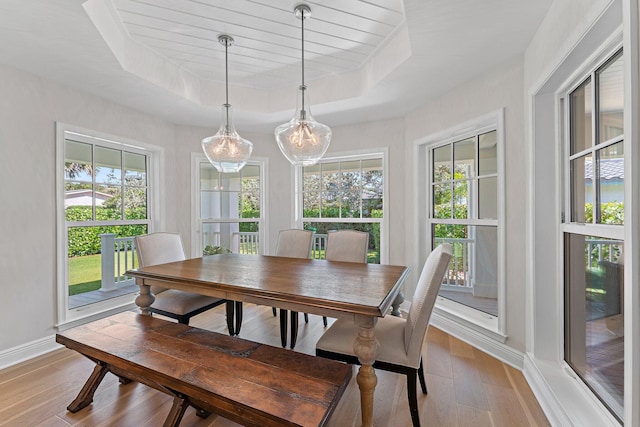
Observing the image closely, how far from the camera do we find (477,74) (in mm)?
2504

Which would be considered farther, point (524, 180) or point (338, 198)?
point (338, 198)

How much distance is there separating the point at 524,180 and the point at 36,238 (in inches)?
160

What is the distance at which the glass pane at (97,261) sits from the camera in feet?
10.1

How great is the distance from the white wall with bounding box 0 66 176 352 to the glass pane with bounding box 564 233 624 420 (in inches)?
161

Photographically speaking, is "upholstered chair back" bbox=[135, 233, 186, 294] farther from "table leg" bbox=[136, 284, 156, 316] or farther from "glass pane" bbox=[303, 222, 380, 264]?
"glass pane" bbox=[303, 222, 380, 264]

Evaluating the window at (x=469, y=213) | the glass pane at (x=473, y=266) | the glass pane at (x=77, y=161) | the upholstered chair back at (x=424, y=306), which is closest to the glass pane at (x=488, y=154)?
the window at (x=469, y=213)

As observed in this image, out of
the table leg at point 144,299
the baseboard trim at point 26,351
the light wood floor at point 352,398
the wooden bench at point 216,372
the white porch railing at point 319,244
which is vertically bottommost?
the light wood floor at point 352,398

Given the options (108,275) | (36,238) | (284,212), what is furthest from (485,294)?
(108,275)

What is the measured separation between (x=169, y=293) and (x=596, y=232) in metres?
3.08

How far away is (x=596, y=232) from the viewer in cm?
153

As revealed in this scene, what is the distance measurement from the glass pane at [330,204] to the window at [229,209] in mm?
928

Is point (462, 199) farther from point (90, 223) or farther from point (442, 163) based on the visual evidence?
point (90, 223)

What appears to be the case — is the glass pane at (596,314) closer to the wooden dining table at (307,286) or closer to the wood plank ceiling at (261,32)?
the wooden dining table at (307,286)

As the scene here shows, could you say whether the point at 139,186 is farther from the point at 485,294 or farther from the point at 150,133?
the point at 485,294
